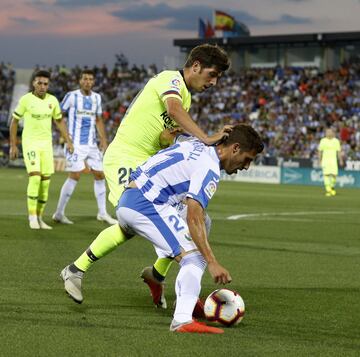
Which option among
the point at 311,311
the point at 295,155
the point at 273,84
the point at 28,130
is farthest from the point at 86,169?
the point at 273,84

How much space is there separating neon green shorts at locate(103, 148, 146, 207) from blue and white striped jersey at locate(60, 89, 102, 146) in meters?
8.35

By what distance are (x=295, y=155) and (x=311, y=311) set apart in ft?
133

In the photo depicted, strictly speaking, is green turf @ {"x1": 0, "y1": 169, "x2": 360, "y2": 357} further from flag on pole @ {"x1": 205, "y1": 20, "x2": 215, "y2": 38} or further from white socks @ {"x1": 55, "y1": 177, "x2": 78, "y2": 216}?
flag on pole @ {"x1": 205, "y1": 20, "x2": 215, "y2": 38}

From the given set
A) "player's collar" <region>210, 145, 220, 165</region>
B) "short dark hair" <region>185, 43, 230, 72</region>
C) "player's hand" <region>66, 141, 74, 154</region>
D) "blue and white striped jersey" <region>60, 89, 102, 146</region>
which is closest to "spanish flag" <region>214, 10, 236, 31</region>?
"blue and white striped jersey" <region>60, 89, 102, 146</region>

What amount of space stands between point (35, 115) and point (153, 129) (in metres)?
7.05

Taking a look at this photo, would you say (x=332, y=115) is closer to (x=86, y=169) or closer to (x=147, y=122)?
(x=86, y=169)

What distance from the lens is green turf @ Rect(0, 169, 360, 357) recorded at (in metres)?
6.19

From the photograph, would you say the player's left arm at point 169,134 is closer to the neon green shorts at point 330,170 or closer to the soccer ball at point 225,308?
the soccer ball at point 225,308

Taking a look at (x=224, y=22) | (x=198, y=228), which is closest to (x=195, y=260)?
(x=198, y=228)

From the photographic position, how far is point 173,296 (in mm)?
8555

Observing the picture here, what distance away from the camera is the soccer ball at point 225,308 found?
7.05 metres

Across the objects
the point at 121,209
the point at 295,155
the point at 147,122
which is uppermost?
the point at 147,122

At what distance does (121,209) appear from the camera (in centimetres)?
728

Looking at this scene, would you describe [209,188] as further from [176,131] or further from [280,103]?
[280,103]
